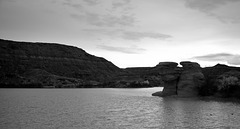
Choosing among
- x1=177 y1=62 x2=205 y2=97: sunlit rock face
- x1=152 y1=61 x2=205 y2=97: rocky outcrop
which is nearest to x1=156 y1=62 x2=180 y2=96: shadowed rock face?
x1=152 y1=61 x2=205 y2=97: rocky outcrop

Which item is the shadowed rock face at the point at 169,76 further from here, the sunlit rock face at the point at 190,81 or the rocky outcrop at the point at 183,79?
the sunlit rock face at the point at 190,81

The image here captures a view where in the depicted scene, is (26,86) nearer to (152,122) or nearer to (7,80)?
(7,80)

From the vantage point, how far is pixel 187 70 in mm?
81812

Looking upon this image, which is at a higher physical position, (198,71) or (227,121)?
(198,71)

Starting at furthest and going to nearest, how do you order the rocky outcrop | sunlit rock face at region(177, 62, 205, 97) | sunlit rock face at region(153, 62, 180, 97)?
1. sunlit rock face at region(153, 62, 180, 97)
2. the rocky outcrop
3. sunlit rock face at region(177, 62, 205, 97)

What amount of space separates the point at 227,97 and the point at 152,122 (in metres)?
42.9

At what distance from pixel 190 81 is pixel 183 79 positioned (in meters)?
2.62

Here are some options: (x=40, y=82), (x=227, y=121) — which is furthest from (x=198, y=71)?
(x=40, y=82)

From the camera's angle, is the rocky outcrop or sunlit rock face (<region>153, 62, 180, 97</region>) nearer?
the rocky outcrop

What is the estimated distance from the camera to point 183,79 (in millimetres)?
80312

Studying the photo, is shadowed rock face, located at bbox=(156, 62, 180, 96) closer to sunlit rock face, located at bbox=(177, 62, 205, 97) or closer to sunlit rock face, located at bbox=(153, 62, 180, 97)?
sunlit rock face, located at bbox=(153, 62, 180, 97)

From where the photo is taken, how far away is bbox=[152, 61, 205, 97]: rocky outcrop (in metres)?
78.5

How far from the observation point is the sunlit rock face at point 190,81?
7812 centimetres

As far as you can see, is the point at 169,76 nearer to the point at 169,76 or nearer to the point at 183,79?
the point at 169,76
